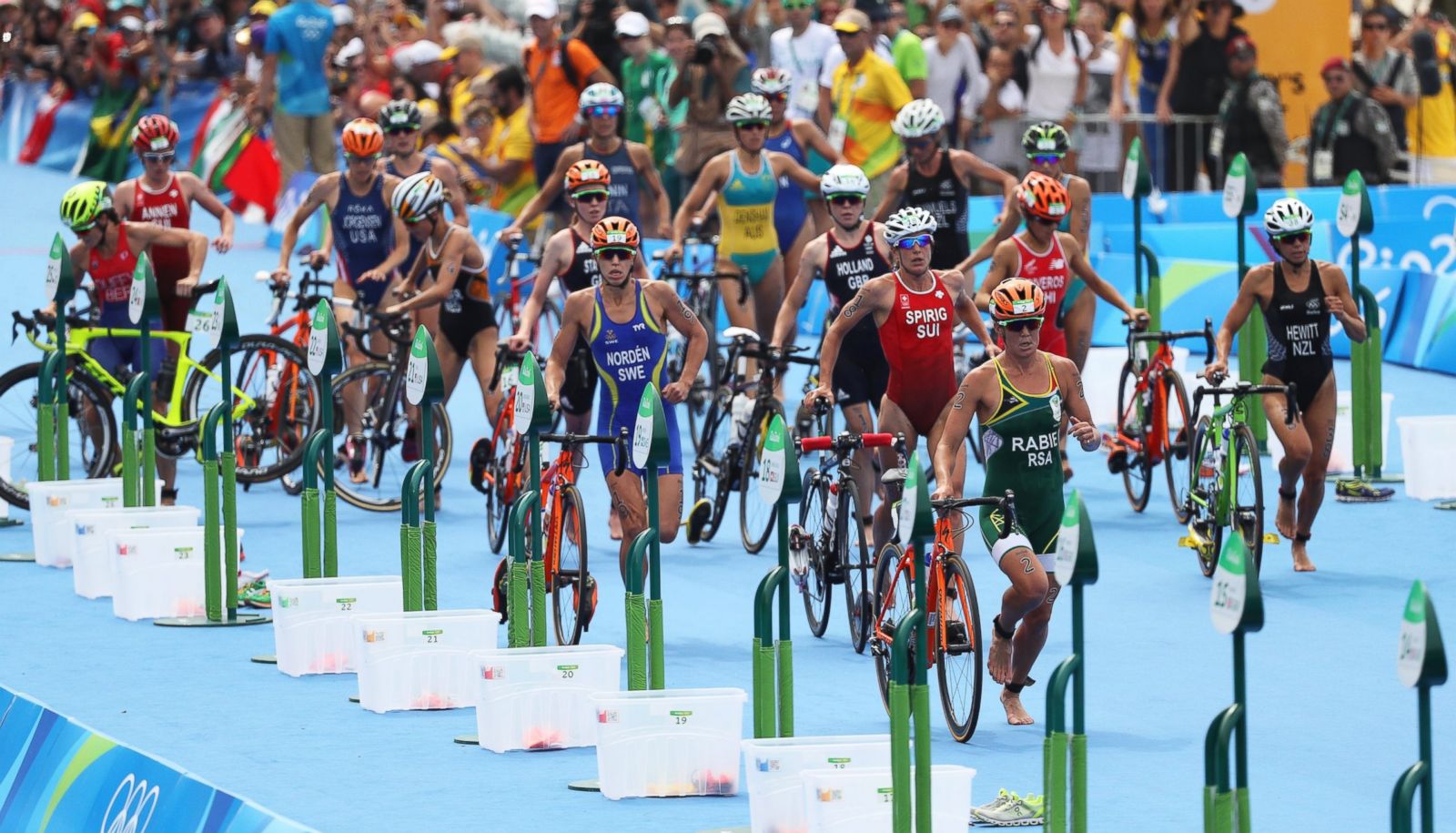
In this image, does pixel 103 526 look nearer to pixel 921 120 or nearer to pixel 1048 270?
pixel 1048 270

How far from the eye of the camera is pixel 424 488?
1103 centimetres

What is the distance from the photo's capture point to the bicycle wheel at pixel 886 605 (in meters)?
10.6

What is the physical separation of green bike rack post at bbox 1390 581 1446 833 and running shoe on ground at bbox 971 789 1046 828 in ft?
7.94

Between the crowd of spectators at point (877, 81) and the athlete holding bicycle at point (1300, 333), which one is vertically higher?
the crowd of spectators at point (877, 81)

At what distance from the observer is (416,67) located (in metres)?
25.1

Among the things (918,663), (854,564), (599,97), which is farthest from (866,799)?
(599,97)

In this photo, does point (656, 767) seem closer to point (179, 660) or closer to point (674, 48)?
point (179, 660)

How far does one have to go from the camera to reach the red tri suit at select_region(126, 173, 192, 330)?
52.7 ft

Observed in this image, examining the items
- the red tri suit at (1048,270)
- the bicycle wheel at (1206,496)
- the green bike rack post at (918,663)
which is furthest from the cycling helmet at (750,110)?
the green bike rack post at (918,663)

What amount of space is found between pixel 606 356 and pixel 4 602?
3967 mm

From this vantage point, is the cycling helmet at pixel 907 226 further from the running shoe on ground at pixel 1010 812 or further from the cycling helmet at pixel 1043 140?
the running shoe on ground at pixel 1010 812

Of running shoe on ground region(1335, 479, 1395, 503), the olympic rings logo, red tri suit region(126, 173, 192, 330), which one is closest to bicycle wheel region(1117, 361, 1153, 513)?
running shoe on ground region(1335, 479, 1395, 503)

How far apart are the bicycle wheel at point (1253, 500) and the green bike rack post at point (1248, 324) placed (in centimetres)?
287

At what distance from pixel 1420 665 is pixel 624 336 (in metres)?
6.35
